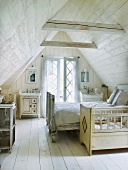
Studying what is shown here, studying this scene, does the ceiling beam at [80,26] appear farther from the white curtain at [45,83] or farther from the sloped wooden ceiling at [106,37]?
the white curtain at [45,83]

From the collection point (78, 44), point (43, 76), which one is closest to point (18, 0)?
point (78, 44)

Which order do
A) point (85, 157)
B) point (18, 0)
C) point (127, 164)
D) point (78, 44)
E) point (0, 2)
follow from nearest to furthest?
1. point (0, 2)
2. point (18, 0)
3. point (127, 164)
4. point (85, 157)
5. point (78, 44)

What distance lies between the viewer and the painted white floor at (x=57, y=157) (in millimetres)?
2385

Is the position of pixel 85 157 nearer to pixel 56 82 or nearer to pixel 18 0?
pixel 18 0

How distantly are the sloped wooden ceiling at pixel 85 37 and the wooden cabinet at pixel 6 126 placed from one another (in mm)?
630

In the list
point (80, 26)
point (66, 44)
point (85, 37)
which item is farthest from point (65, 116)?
point (85, 37)

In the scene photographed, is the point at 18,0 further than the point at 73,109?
No

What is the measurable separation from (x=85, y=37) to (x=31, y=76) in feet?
7.92

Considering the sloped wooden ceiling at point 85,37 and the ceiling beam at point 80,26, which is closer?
the sloped wooden ceiling at point 85,37

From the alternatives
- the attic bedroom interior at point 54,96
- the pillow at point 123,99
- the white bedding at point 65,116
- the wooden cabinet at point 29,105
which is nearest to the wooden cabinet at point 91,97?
the attic bedroom interior at point 54,96

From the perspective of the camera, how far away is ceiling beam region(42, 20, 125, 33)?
3070mm

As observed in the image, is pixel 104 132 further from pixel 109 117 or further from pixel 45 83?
pixel 45 83

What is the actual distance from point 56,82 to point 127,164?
4.09m

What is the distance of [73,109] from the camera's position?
141 inches
